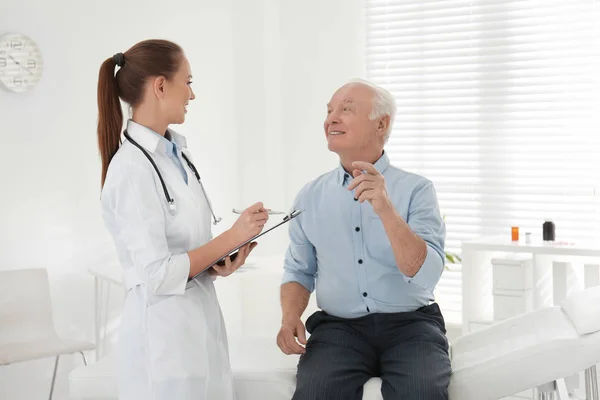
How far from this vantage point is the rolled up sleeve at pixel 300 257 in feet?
7.55

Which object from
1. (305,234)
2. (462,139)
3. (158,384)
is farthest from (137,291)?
(462,139)

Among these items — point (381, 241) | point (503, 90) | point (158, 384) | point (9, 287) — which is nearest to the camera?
point (158, 384)

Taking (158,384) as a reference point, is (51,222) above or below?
above

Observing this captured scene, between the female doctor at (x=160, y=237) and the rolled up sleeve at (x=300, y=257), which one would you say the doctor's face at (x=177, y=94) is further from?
the rolled up sleeve at (x=300, y=257)

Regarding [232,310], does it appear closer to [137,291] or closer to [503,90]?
[503,90]

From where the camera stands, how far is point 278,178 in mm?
4555

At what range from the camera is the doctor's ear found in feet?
5.93

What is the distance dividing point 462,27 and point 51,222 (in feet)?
7.59

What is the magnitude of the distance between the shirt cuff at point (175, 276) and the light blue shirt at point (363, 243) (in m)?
0.60

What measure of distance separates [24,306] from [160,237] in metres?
1.74

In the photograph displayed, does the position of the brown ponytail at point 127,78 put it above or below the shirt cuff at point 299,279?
above

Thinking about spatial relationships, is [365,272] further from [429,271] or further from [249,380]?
[249,380]

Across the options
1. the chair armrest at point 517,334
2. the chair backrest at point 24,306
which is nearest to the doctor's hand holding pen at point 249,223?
the chair armrest at point 517,334

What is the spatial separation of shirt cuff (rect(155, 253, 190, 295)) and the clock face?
6.30 ft
